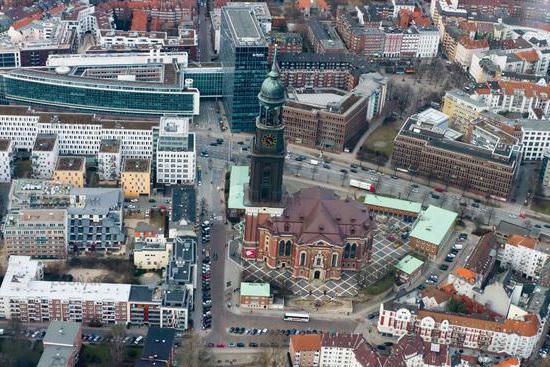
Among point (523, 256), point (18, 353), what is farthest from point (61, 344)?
point (523, 256)

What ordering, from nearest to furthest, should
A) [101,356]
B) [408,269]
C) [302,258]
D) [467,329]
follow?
[101,356] < [467,329] < [302,258] < [408,269]

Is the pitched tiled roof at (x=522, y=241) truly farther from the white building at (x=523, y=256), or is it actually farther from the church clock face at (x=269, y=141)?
the church clock face at (x=269, y=141)

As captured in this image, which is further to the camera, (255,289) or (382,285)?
(382,285)

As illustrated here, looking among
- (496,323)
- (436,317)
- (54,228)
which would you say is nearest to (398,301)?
(436,317)

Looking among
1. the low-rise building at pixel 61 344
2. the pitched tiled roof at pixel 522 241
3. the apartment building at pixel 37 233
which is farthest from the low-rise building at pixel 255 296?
the pitched tiled roof at pixel 522 241

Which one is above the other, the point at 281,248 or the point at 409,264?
the point at 281,248

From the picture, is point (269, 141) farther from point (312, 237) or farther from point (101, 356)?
point (101, 356)

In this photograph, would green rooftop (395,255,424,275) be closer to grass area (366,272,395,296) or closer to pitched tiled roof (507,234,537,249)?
grass area (366,272,395,296)
